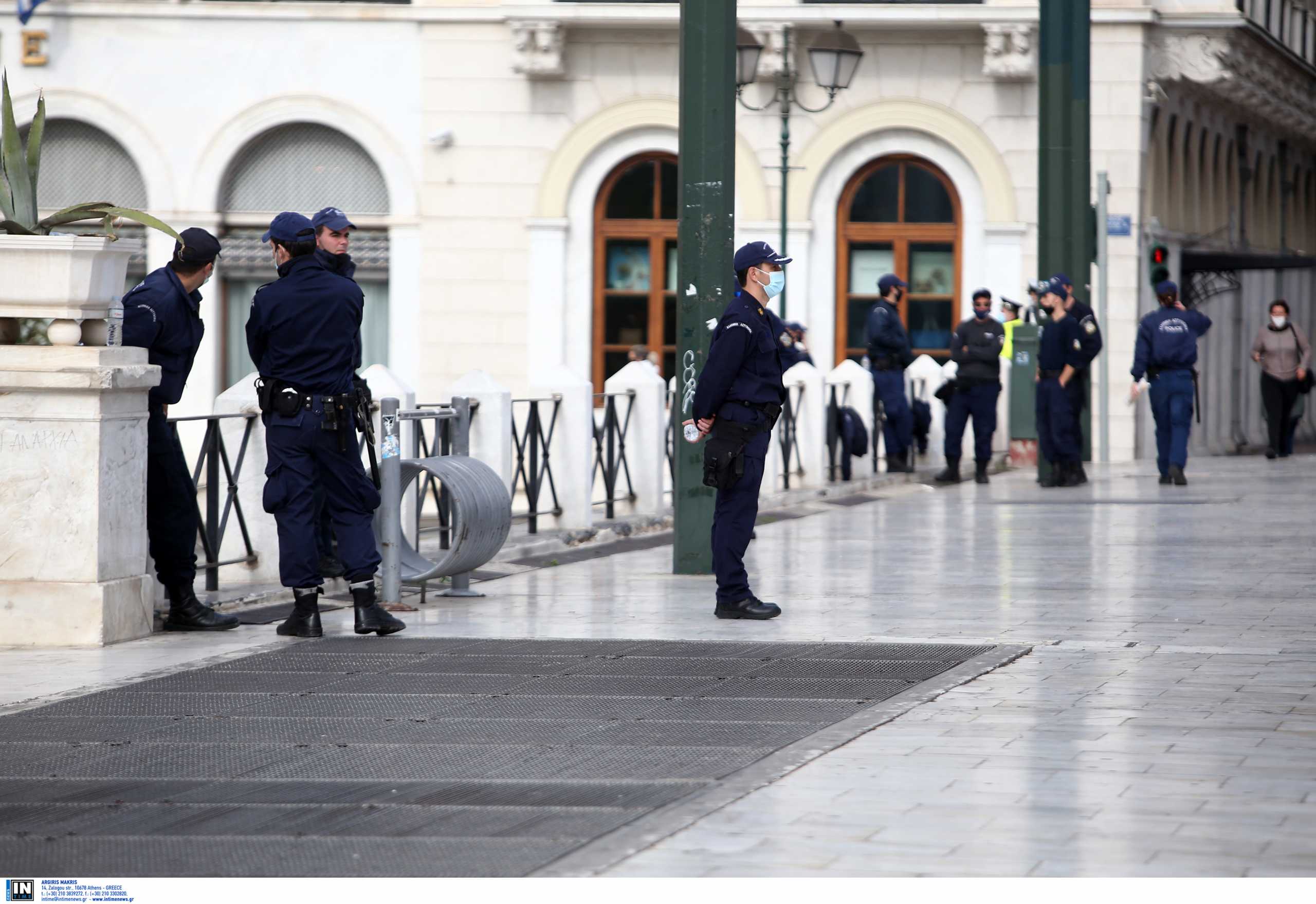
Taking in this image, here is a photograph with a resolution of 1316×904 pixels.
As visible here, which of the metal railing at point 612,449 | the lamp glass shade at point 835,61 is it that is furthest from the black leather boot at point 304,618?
the lamp glass shade at point 835,61

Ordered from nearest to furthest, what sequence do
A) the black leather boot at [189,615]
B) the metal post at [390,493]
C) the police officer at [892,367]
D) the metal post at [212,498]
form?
the black leather boot at [189,615] → the metal post at [390,493] → the metal post at [212,498] → the police officer at [892,367]

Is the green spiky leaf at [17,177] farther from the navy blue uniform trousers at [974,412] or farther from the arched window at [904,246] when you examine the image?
the arched window at [904,246]

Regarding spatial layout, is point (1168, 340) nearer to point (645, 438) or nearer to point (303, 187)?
point (645, 438)

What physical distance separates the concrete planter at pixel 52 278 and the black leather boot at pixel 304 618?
150cm

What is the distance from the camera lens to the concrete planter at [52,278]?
985cm

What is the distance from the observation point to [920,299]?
2878 centimetres

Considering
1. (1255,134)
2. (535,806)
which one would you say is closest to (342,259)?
(535,806)

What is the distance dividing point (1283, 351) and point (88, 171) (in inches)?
594

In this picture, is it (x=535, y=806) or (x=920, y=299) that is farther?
(x=920, y=299)

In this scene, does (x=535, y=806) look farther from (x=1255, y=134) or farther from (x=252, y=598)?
(x=1255, y=134)

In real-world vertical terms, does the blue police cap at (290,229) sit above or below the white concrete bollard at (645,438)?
above

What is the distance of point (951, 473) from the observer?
2159cm

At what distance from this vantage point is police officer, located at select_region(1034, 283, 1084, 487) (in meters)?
20.5

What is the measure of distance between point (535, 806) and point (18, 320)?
184 inches
